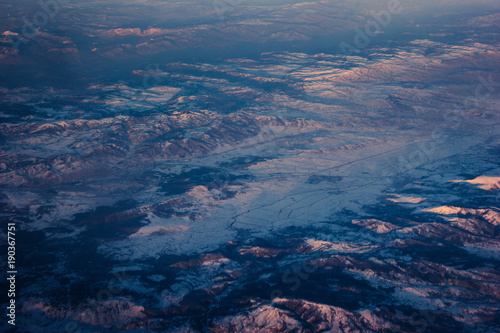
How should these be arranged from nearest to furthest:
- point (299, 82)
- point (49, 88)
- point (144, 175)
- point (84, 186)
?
point (84, 186)
point (144, 175)
point (49, 88)
point (299, 82)

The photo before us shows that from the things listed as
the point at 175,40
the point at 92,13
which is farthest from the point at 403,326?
the point at 92,13

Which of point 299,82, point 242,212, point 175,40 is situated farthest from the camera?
point 175,40

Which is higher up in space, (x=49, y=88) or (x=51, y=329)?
(x=49, y=88)

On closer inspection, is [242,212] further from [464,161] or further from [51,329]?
[464,161]

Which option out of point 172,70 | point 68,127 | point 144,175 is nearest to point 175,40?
point 172,70

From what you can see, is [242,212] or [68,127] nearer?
[242,212]

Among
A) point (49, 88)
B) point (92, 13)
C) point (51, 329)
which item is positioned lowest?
point (51, 329)
